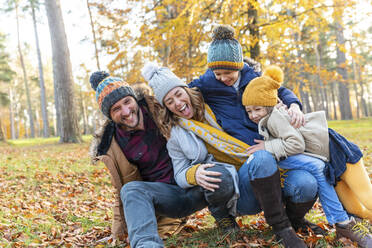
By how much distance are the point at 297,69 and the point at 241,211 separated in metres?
6.65

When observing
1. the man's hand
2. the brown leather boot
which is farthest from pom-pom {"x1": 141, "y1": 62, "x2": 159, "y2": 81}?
the brown leather boot

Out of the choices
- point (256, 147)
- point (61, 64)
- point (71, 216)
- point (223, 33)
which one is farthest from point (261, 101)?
point (61, 64)

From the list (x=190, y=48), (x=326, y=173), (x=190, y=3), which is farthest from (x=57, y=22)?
(x=326, y=173)

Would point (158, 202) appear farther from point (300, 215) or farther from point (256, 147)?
point (300, 215)

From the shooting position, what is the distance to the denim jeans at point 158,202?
7.52 ft

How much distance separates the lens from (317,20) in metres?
7.71

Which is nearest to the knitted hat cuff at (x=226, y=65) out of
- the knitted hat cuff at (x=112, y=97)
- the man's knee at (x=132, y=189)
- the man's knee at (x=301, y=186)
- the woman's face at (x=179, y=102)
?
the woman's face at (x=179, y=102)

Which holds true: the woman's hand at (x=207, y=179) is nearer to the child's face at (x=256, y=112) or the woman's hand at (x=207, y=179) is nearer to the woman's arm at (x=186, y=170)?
the woman's arm at (x=186, y=170)

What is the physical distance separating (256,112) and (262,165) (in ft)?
1.75

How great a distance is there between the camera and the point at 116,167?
9.22 ft

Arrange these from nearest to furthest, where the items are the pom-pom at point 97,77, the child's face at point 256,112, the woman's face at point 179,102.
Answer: the child's face at point 256,112 → the woman's face at point 179,102 → the pom-pom at point 97,77

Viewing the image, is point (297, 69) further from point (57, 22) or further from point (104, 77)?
point (57, 22)

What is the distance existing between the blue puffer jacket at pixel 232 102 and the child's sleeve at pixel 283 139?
268mm

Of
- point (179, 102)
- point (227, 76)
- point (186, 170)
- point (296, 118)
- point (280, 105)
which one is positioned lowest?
point (186, 170)
